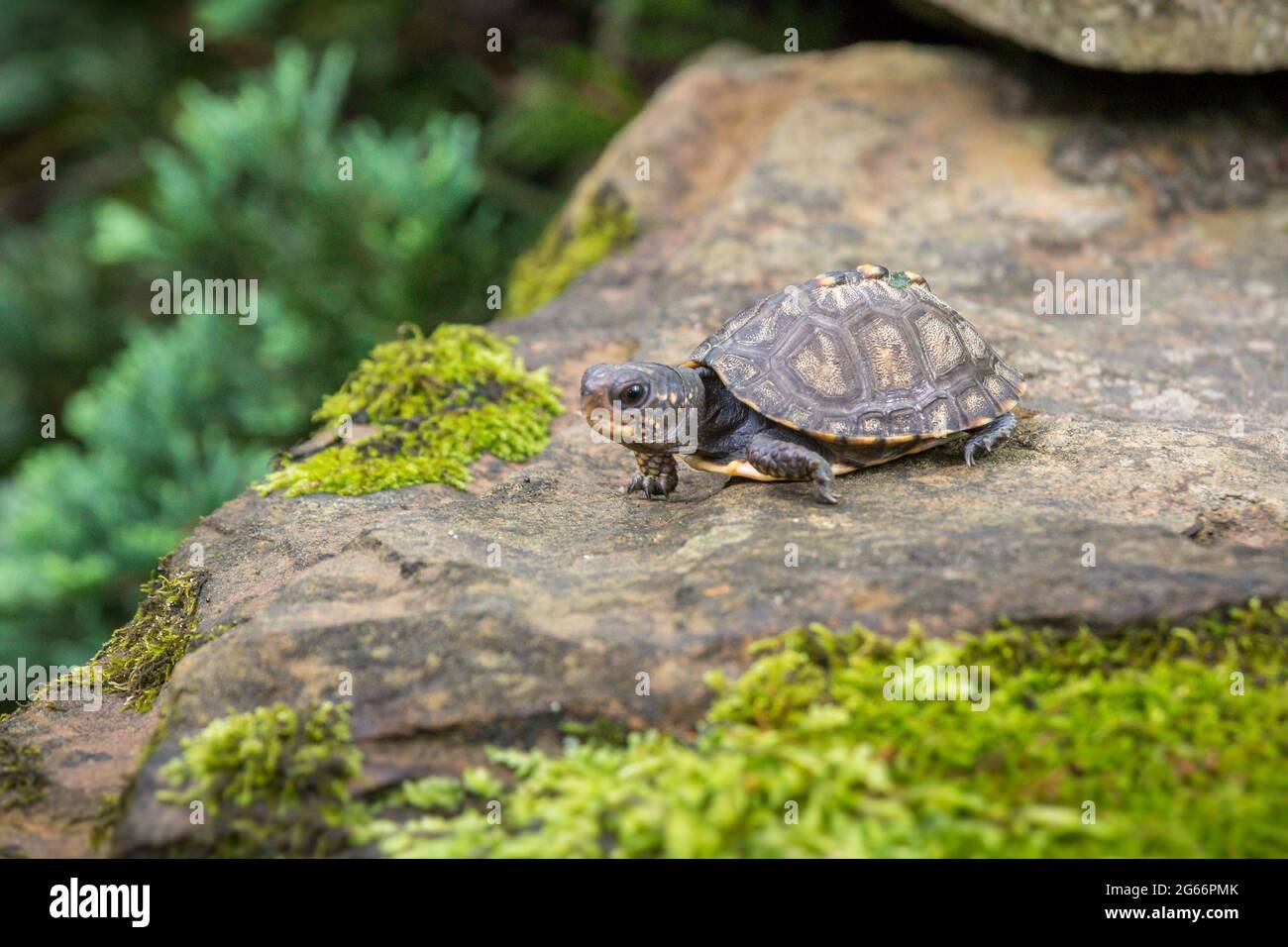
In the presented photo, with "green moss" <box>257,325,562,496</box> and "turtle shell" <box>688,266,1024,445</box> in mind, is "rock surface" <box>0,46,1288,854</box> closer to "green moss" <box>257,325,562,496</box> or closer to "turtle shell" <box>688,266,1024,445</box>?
"green moss" <box>257,325,562,496</box>

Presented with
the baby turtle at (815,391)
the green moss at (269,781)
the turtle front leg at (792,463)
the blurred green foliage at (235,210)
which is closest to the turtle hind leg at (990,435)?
the baby turtle at (815,391)

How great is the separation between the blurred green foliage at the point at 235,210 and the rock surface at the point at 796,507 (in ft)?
6.40

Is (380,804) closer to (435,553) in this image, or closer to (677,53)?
(435,553)

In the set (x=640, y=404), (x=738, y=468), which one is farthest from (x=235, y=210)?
(x=738, y=468)

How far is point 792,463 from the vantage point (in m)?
4.46

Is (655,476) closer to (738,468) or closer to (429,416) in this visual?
(738,468)

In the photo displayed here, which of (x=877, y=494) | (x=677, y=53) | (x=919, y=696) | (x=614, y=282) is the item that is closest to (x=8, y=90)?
(x=677, y=53)

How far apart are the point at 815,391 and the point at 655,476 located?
31.0 inches

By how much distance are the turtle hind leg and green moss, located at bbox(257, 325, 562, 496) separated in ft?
6.62

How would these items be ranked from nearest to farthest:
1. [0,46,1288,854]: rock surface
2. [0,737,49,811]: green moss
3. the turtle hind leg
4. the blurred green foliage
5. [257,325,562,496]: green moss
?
1. [0,46,1288,854]: rock surface
2. [0,737,49,811]: green moss
3. the turtle hind leg
4. [257,325,562,496]: green moss
5. the blurred green foliage

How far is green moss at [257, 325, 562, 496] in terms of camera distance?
5.12 metres

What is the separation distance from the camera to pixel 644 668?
11.2 feet

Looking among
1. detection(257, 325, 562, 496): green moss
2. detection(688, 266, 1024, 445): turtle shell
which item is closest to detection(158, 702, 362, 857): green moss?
detection(257, 325, 562, 496): green moss
